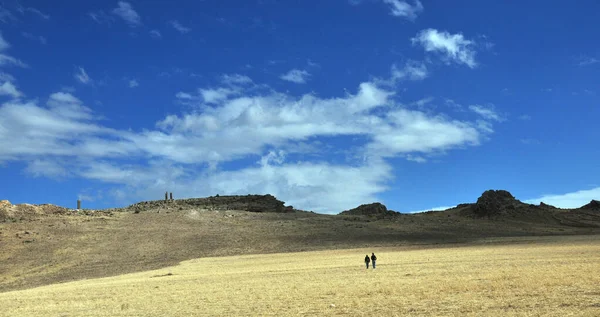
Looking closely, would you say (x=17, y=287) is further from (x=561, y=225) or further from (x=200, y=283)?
(x=561, y=225)

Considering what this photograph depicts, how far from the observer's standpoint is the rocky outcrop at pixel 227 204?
84562 millimetres

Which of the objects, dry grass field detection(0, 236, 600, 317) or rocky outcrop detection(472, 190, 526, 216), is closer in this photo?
dry grass field detection(0, 236, 600, 317)

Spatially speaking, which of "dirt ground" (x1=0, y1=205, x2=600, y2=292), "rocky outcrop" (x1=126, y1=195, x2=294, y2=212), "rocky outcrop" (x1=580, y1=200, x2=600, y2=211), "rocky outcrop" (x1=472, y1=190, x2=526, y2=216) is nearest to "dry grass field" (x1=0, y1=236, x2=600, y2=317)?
"dirt ground" (x1=0, y1=205, x2=600, y2=292)

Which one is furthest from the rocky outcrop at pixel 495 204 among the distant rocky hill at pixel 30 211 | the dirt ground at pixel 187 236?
the distant rocky hill at pixel 30 211

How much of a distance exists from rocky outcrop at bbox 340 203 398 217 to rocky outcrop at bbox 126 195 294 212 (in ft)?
36.4

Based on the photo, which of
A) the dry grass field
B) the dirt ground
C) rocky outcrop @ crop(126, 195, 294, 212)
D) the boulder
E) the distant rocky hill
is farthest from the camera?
the boulder

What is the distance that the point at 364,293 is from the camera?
20.9m

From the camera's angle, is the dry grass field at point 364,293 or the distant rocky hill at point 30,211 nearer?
the dry grass field at point 364,293

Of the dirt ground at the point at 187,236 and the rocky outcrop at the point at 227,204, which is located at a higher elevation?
the rocky outcrop at the point at 227,204

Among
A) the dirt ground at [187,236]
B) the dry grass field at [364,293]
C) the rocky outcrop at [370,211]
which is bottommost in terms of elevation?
the dry grass field at [364,293]

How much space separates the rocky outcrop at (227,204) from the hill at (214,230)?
18 centimetres

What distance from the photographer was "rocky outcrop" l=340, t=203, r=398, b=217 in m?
85.4

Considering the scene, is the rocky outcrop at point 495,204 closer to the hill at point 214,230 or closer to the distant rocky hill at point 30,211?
the hill at point 214,230

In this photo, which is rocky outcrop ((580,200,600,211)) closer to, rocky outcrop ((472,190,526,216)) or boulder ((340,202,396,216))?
rocky outcrop ((472,190,526,216))
